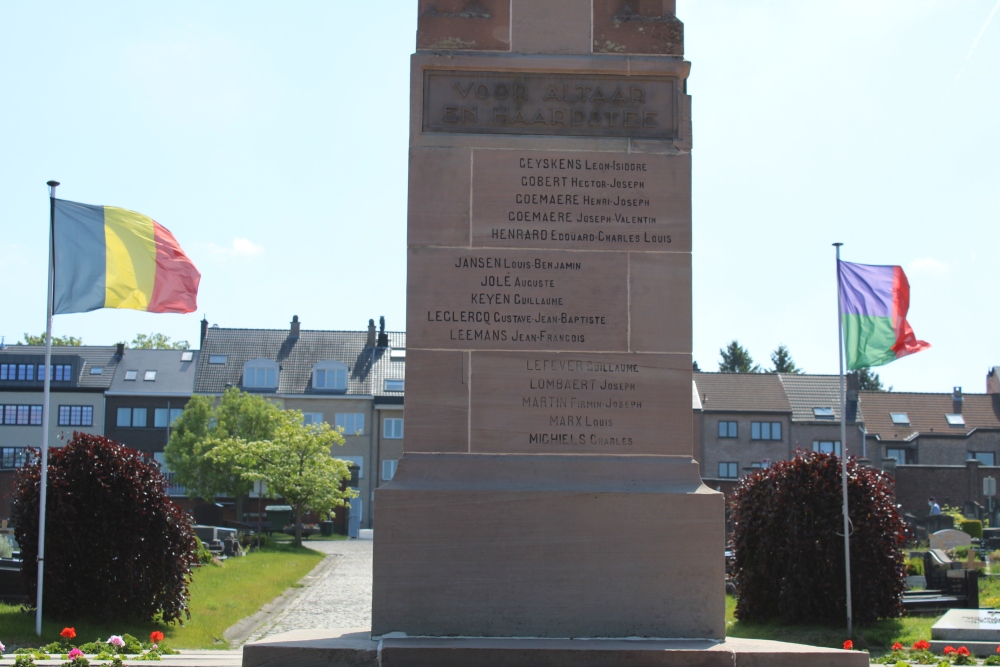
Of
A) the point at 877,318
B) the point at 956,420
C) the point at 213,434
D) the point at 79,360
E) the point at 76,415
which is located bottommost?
the point at 213,434

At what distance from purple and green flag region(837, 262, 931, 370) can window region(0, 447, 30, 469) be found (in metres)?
55.7

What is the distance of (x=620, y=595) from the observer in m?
8.22

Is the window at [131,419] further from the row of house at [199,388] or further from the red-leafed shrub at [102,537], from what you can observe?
the red-leafed shrub at [102,537]

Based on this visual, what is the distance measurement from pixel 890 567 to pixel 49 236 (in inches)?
529

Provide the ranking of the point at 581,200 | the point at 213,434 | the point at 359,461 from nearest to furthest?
the point at 581,200
the point at 213,434
the point at 359,461

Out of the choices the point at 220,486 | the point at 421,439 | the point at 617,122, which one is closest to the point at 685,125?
the point at 617,122

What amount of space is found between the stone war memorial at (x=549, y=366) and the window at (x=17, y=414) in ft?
203

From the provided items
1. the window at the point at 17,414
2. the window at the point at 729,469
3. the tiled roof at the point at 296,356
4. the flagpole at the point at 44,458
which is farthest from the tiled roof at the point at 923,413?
the flagpole at the point at 44,458

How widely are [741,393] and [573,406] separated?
197 ft

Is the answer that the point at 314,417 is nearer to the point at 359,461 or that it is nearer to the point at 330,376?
the point at 330,376

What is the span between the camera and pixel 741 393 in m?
66.9

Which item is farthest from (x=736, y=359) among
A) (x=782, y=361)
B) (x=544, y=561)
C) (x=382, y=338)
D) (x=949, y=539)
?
(x=544, y=561)

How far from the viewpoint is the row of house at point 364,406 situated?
2557 inches

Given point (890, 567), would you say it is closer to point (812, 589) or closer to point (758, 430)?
point (812, 589)
